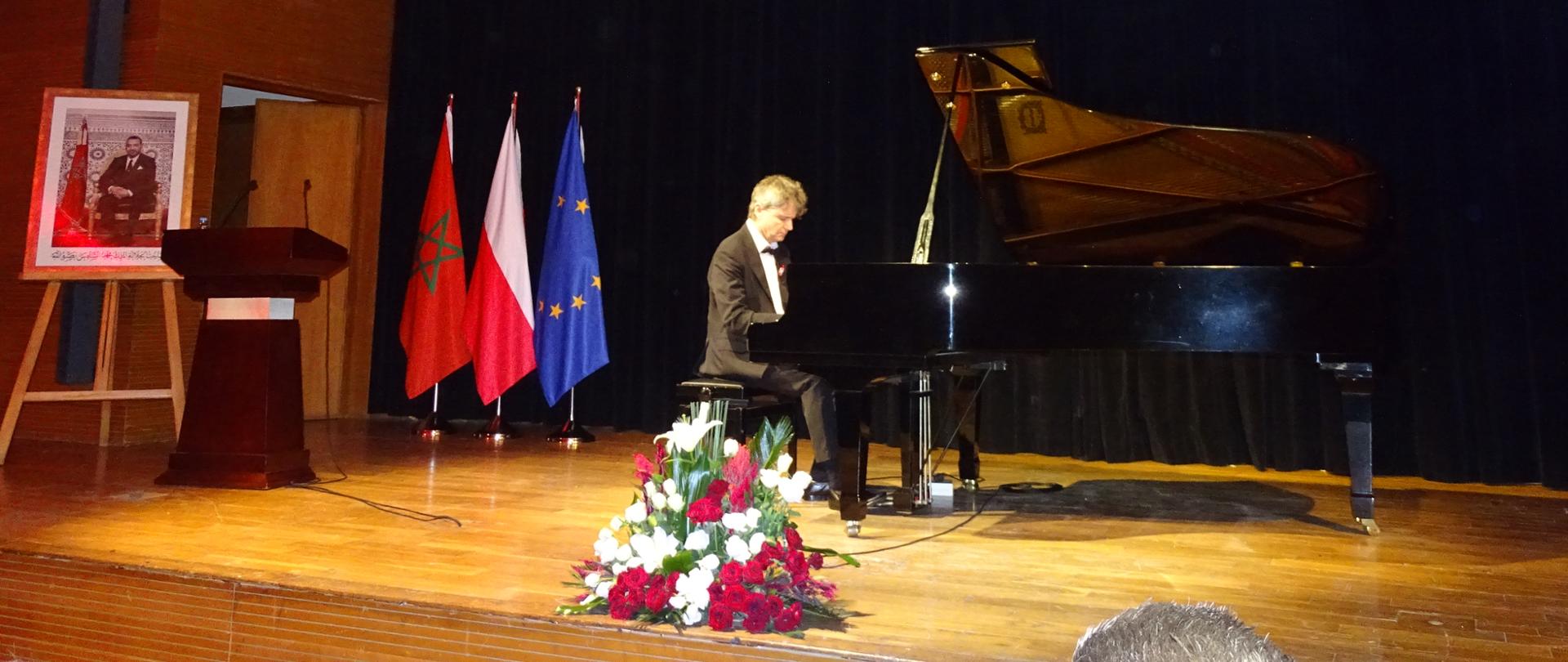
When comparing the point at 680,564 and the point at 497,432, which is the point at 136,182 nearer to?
the point at 497,432

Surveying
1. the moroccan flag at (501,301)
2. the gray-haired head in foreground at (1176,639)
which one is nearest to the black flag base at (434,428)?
the moroccan flag at (501,301)

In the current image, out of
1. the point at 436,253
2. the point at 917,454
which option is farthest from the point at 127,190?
the point at 917,454

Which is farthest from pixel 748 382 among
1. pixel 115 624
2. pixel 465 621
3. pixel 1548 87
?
pixel 1548 87

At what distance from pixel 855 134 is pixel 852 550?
11.0 ft

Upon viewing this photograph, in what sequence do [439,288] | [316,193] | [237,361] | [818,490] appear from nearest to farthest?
[237,361]
[818,490]
[439,288]
[316,193]

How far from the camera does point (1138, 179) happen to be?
3.55 m

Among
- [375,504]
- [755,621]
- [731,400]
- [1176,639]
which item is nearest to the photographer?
[1176,639]

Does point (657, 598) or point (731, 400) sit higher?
point (731, 400)

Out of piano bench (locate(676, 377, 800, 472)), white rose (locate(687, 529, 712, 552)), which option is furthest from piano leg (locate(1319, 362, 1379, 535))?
white rose (locate(687, 529, 712, 552))

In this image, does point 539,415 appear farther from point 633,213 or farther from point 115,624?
point 115,624

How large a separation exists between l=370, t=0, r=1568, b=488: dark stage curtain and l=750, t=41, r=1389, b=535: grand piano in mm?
437

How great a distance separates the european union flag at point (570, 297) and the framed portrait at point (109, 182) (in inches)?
73.9

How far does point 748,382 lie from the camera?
3.84 m

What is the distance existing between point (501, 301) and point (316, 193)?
1815 millimetres
